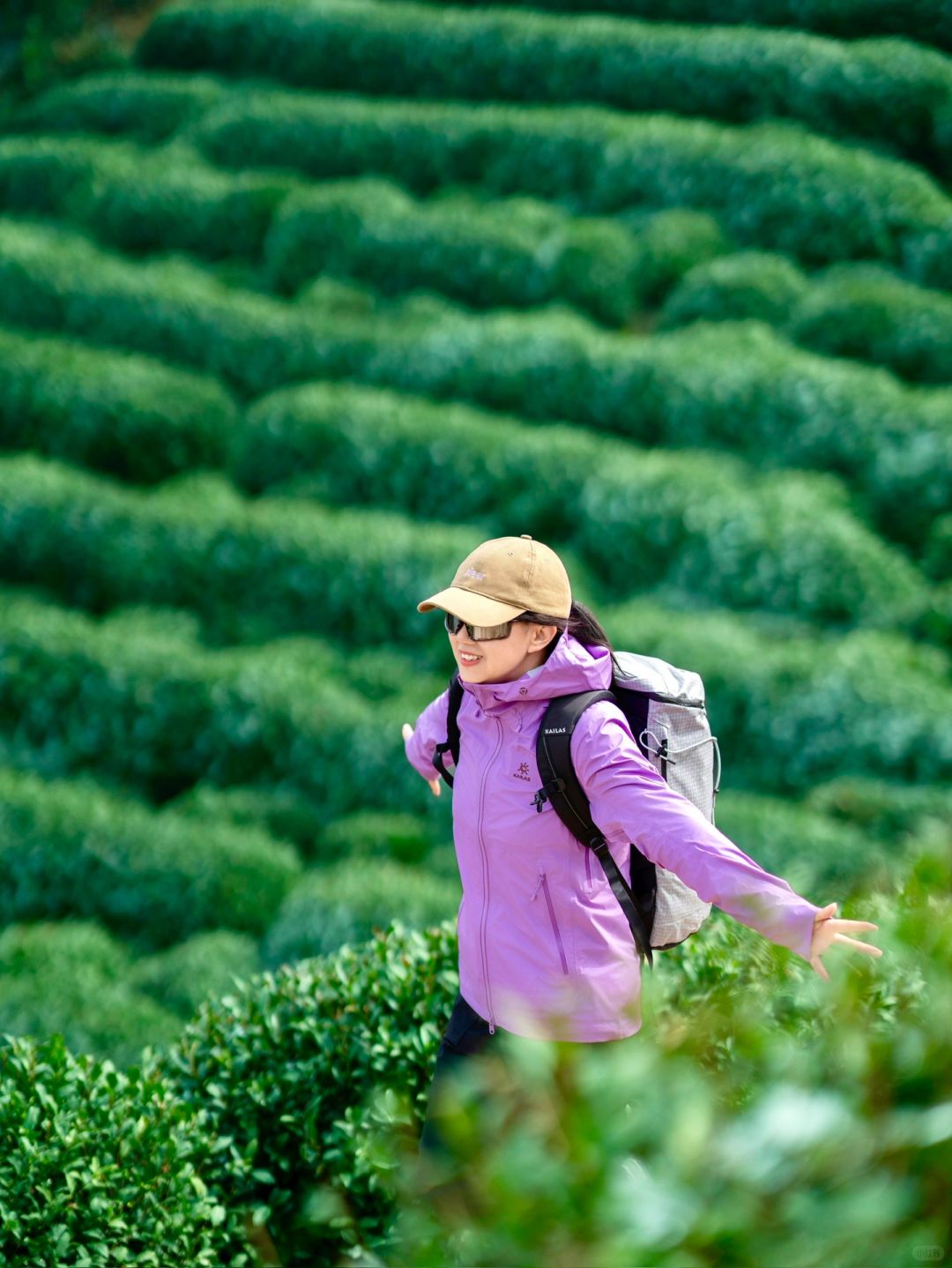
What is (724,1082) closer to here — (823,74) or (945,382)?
(945,382)

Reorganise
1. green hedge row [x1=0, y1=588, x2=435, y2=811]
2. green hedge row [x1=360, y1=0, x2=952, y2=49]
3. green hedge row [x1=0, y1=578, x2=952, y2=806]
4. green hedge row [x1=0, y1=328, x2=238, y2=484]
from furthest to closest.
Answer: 1. green hedge row [x1=360, y1=0, x2=952, y2=49]
2. green hedge row [x1=0, y1=328, x2=238, y2=484]
3. green hedge row [x1=0, y1=588, x2=435, y2=811]
4. green hedge row [x1=0, y1=578, x2=952, y2=806]

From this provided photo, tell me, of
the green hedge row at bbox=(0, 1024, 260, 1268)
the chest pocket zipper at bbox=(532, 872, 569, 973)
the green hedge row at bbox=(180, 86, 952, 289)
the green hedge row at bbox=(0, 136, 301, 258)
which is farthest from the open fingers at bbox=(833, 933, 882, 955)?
the green hedge row at bbox=(0, 136, 301, 258)

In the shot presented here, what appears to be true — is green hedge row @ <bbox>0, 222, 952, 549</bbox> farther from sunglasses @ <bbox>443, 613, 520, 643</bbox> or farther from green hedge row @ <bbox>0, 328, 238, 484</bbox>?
sunglasses @ <bbox>443, 613, 520, 643</bbox>

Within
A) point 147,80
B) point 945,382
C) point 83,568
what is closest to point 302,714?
point 83,568

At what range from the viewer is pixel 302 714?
8.62 m

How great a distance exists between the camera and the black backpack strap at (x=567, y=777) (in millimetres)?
2984

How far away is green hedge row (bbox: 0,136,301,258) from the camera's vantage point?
42.1ft

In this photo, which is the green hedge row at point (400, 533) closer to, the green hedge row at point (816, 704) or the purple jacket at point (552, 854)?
the green hedge row at point (816, 704)

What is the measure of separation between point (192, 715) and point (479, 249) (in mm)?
5324

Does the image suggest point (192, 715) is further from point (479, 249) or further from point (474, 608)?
point (474, 608)

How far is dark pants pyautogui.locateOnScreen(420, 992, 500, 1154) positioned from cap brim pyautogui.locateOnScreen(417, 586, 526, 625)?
1.02 m

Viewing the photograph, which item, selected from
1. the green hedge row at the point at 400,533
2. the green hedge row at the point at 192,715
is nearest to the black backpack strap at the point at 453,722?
the green hedge row at the point at 192,715

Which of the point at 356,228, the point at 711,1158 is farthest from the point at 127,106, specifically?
the point at 711,1158

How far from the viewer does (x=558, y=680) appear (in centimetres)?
309
